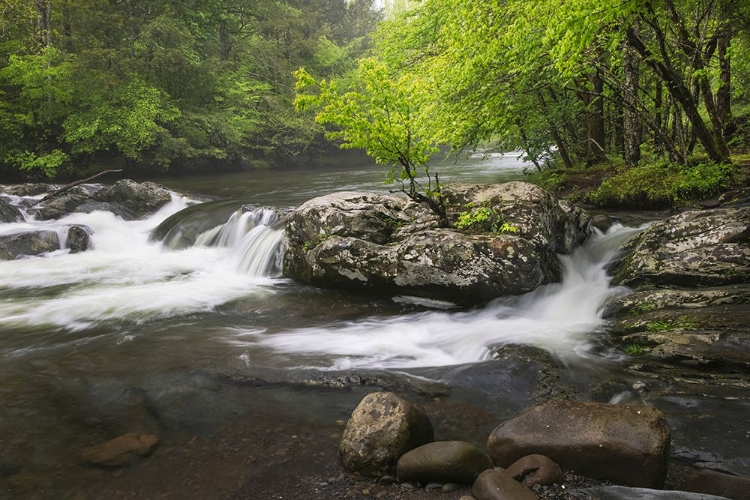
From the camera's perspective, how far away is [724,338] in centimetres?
452

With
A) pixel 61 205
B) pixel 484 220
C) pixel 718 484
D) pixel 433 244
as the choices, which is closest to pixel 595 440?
pixel 718 484

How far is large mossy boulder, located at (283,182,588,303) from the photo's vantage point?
6.64 meters

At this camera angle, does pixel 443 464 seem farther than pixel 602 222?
No

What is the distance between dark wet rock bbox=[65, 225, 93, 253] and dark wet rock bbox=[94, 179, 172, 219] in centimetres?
257

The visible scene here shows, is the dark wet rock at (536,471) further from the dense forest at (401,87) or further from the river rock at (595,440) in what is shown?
the dense forest at (401,87)

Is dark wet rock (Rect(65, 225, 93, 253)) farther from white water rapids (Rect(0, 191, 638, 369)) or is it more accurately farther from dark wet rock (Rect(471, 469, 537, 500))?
dark wet rock (Rect(471, 469, 537, 500))

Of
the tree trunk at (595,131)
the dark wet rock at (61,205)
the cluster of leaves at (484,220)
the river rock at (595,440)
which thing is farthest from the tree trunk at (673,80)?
the dark wet rock at (61,205)

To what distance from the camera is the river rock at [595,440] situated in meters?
3.05

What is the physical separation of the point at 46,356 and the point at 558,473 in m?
5.94

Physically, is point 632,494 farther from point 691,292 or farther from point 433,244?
point 433,244

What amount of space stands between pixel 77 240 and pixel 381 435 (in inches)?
453

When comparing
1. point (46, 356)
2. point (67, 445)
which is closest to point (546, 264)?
point (67, 445)

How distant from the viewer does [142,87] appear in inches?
764

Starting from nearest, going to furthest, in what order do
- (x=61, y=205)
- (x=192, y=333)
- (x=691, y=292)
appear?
(x=691, y=292) < (x=192, y=333) < (x=61, y=205)
